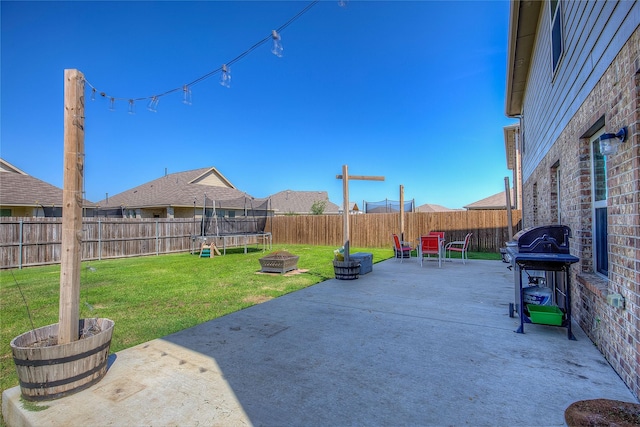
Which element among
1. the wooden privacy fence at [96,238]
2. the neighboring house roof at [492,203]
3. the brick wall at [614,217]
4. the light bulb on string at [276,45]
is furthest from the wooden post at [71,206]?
the neighboring house roof at [492,203]

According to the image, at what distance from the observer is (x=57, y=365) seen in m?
2.00

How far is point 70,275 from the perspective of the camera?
229cm

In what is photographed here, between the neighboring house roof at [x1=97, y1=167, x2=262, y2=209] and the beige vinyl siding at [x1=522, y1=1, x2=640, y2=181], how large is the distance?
1489cm

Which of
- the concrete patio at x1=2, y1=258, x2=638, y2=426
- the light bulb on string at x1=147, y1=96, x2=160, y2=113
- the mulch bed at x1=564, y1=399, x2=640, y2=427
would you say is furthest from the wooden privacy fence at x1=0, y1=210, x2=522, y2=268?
the mulch bed at x1=564, y1=399, x2=640, y2=427

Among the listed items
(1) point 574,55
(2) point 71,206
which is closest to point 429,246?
(1) point 574,55

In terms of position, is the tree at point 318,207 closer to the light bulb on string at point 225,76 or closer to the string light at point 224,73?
the string light at point 224,73

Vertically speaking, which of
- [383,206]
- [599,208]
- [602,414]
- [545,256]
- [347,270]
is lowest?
[602,414]

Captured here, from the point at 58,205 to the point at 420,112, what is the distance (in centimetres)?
1740

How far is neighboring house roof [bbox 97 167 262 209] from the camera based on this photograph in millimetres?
17453

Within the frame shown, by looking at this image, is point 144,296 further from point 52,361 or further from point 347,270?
point 347,270

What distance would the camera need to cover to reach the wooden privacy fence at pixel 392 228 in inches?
467

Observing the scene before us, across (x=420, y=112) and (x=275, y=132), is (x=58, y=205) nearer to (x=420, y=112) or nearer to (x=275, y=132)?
(x=275, y=132)

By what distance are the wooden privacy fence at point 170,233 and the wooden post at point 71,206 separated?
9.83 meters

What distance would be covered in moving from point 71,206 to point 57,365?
1131 millimetres
